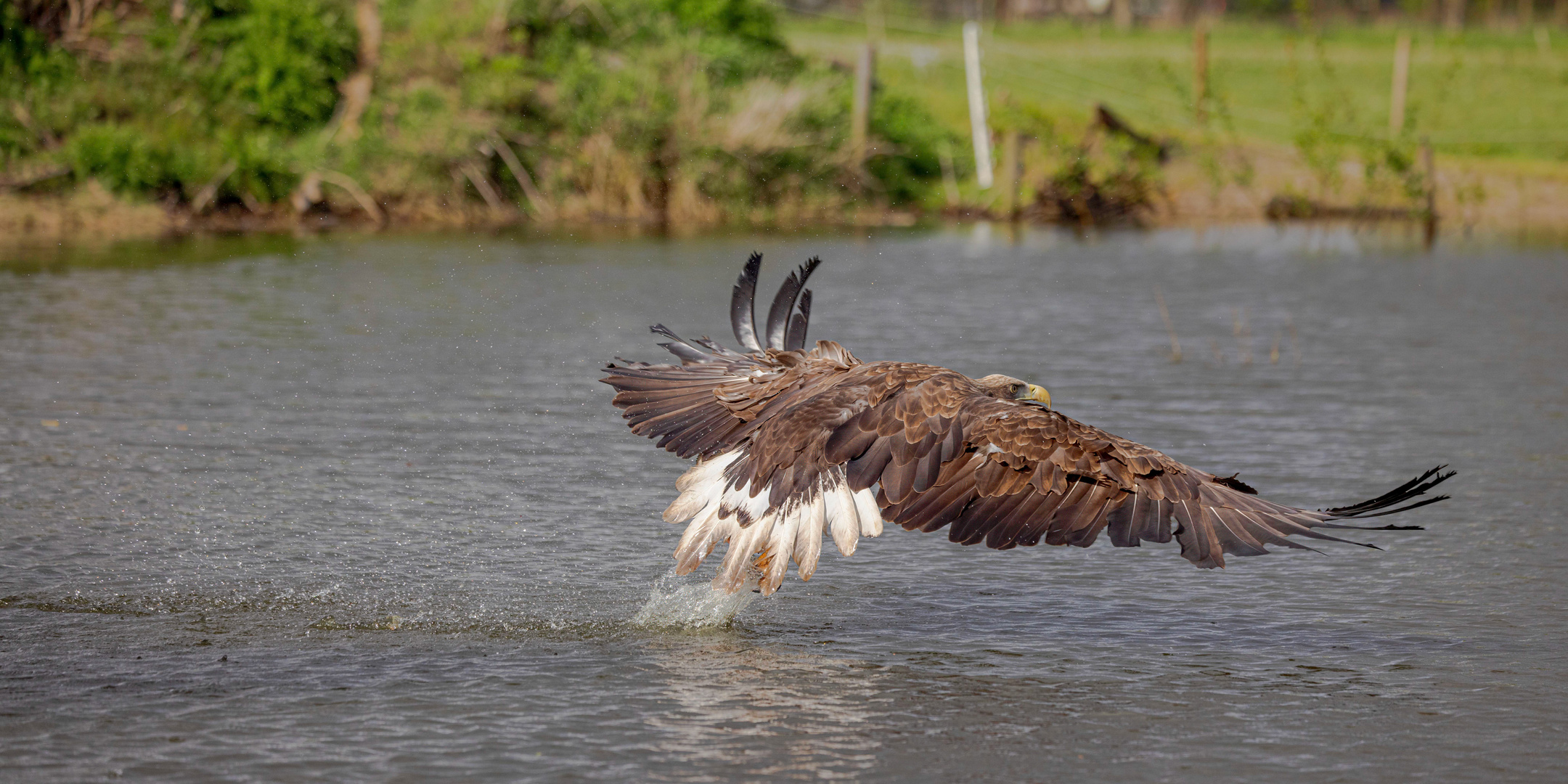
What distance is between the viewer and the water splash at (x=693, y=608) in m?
6.25

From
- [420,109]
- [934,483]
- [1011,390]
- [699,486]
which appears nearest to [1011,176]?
[420,109]

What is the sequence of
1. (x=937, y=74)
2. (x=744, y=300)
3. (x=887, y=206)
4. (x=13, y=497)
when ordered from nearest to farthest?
(x=744, y=300)
(x=13, y=497)
(x=887, y=206)
(x=937, y=74)

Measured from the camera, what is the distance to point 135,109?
23188mm

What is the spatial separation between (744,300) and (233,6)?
2004 cm

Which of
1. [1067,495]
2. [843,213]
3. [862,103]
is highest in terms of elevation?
[862,103]

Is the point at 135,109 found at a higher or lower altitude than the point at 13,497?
higher

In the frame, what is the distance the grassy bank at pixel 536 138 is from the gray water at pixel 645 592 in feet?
31.3

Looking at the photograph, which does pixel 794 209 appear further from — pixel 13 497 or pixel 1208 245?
pixel 13 497

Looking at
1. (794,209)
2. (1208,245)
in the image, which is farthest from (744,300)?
(794,209)

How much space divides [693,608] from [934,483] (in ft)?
4.09

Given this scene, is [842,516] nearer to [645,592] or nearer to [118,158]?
[645,592]

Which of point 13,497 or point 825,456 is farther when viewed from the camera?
point 13,497

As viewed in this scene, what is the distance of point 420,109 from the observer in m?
23.5

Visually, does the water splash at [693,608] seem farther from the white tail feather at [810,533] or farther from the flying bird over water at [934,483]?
the white tail feather at [810,533]
